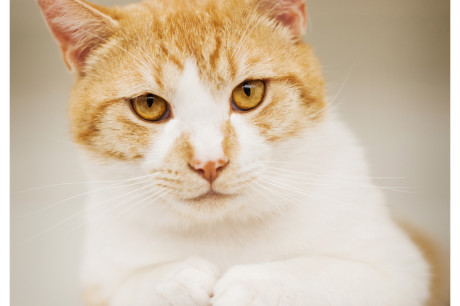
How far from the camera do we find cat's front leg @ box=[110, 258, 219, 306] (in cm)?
100

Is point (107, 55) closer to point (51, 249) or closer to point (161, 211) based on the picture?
point (161, 211)

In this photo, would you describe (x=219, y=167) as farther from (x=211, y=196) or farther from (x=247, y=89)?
(x=247, y=89)

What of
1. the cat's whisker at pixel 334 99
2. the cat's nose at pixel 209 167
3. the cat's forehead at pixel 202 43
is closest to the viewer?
the cat's nose at pixel 209 167

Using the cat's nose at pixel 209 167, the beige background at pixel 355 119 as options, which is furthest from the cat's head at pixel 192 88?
the beige background at pixel 355 119

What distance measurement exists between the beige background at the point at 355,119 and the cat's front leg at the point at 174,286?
0.26 metres

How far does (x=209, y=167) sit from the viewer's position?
3.11ft

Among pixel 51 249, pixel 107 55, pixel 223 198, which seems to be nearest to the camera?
pixel 223 198

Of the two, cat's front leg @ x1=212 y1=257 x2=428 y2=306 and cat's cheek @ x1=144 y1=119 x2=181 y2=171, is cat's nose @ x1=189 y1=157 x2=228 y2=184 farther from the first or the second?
cat's front leg @ x1=212 y1=257 x2=428 y2=306

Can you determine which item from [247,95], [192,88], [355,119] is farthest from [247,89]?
[355,119]

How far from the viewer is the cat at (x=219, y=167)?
101 cm

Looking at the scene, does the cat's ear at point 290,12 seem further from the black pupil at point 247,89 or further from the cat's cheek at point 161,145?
the cat's cheek at point 161,145

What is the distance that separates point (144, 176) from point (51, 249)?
1.42 feet
